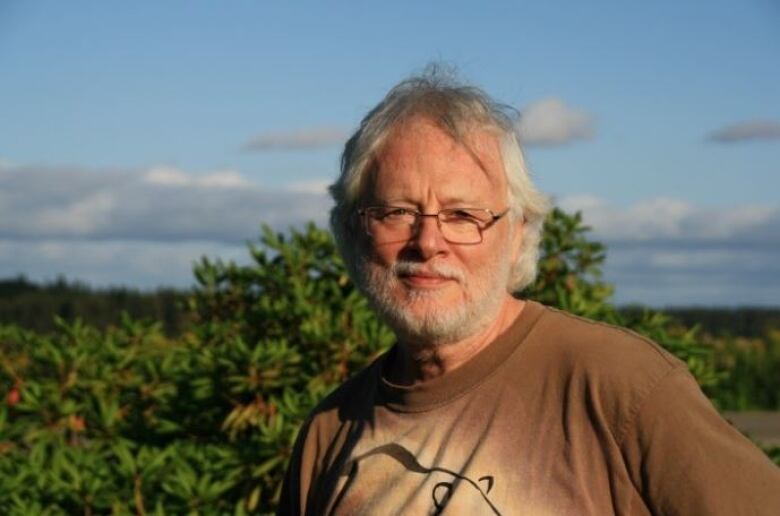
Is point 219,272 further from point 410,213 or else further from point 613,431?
point 613,431

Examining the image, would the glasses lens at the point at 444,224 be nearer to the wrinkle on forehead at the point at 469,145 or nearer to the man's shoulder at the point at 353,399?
the wrinkle on forehead at the point at 469,145

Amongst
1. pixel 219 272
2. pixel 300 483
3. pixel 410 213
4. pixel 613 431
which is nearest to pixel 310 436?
pixel 300 483

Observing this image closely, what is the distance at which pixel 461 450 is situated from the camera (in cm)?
285

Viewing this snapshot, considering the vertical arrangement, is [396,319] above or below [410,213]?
below

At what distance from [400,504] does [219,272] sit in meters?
3.93

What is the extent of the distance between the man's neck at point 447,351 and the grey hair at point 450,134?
0.12m

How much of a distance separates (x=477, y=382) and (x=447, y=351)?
11 cm

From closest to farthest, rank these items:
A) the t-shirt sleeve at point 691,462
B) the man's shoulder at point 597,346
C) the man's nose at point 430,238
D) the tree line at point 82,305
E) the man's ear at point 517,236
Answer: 1. the t-shirt sleeve at point 691,462
2. the man's shoulder at point 597,346
3. the man's nose at point 430,238
4. the man's ear at point 517,236
5. the tree line at point 82,305

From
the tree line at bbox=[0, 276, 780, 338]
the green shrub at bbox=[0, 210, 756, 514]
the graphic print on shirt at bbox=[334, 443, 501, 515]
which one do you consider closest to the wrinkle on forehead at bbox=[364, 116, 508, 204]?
the graphic print on shirt at bbox=[334, 443, 501, 515]

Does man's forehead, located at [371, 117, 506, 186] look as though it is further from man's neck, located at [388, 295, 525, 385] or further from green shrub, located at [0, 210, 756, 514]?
green shrub, located at [0, 210, 756, 514]

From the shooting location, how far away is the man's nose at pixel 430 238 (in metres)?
2.96

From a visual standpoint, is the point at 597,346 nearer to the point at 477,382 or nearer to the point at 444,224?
the point at 477,382

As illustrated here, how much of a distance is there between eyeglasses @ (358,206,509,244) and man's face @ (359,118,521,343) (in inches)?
0.4

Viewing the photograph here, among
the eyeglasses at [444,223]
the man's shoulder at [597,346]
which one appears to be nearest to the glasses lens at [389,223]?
the eyeglasses at [444,223]
